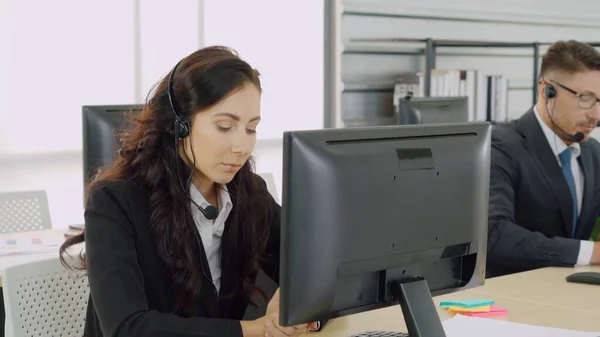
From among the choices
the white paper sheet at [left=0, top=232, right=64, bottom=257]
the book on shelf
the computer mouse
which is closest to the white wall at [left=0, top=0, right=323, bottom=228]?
the book on shelf

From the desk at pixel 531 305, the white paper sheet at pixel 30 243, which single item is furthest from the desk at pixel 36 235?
the desk at pixel 531 305

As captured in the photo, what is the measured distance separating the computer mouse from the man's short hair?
0.71m

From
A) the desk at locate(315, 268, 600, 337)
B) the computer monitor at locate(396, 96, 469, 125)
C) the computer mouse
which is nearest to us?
the desk at locate(315, 268, 600, 337)

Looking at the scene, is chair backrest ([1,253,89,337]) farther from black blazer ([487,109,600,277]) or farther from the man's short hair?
the man's short hair

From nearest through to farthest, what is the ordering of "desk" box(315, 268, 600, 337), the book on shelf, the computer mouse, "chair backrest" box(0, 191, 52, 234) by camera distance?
1. "desk" box(315, 268, 600, 337)
2. the computer mouse
3. "chair backrest" box(0, 191, 52, 234)
4. the book on shelf

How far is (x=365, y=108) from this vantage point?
5.27 meters

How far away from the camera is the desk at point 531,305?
1971 millimetres

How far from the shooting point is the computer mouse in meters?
2.42

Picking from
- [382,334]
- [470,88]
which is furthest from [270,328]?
[470,88]

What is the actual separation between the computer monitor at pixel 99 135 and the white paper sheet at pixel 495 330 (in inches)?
54.1

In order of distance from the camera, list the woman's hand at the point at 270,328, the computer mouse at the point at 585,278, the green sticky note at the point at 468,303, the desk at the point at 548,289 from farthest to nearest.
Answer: the computer mouse at the point at 585,278 < the desk at the point at 548,289 < the green sticky note at the point at 468,303 < the woman's hand at the point at 270,328

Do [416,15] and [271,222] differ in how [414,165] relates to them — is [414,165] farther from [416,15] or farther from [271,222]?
[416,15]

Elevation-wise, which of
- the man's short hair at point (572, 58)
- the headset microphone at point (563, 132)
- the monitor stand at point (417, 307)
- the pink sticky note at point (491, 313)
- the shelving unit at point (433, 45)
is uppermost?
the shelving unit at point (433, 45)

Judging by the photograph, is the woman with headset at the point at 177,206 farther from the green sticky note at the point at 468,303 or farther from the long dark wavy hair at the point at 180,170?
the green sticky note at the point at 468,303
